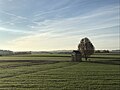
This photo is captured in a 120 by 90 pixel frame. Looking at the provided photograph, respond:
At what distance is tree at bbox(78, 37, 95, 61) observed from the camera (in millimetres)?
79031

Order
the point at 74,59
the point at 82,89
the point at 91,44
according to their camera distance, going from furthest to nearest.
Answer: the point at 91,44 → the point at 74,59 → the point at 82,89

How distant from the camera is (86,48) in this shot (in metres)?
80.1

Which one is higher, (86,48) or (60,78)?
(86,48)

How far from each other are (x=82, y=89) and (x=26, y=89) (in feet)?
15.5

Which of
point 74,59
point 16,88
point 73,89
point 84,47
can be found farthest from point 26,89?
point 84,47

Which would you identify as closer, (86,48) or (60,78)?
(60,78)

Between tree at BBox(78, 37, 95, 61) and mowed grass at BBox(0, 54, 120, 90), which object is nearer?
mowed grass at BBox(0, 54, 120, 90)

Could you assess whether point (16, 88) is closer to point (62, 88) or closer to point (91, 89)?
point (62, 88)

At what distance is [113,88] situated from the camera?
17859 mm

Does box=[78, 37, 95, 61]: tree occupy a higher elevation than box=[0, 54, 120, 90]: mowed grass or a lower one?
higher

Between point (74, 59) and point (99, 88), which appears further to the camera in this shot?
point (74, 59)

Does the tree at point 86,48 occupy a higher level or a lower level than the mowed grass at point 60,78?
higher

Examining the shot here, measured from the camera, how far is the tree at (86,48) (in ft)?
259

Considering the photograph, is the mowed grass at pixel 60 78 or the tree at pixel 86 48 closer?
the mowed grass at pixel 60 78
